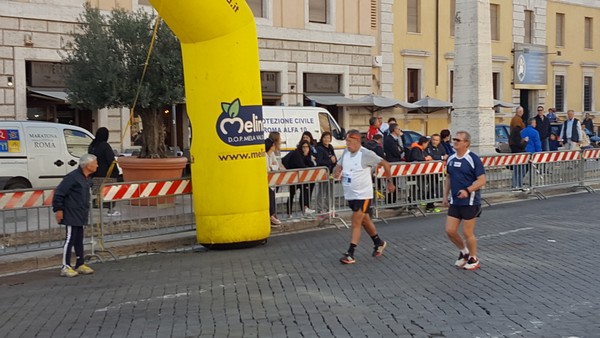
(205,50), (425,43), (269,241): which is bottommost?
(269,241)

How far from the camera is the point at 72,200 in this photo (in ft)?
33.6

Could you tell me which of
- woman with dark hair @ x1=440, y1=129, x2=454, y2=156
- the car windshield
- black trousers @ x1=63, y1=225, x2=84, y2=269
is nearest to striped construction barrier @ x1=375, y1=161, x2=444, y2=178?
woman with dark hair @ x1=440, y1=129, x2=454, y2=156

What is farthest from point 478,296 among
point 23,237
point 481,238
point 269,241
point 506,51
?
point 506,51

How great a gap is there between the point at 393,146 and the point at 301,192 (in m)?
3.17

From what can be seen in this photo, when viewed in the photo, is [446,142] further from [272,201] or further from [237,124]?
[237,124]

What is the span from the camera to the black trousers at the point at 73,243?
1028 cm

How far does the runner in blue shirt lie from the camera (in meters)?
10.0

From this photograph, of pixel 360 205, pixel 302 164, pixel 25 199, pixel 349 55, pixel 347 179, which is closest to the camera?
pixel 360 205

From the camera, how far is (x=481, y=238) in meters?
12.5

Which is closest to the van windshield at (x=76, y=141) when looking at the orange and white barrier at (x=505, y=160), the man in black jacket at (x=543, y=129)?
the orange and white barrier at (x=505, y=160)

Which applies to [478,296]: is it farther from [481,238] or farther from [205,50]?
[205,50]

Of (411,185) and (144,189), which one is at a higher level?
(144,189)

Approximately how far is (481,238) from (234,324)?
630 centimetres

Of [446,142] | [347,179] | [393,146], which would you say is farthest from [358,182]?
[446,142]
